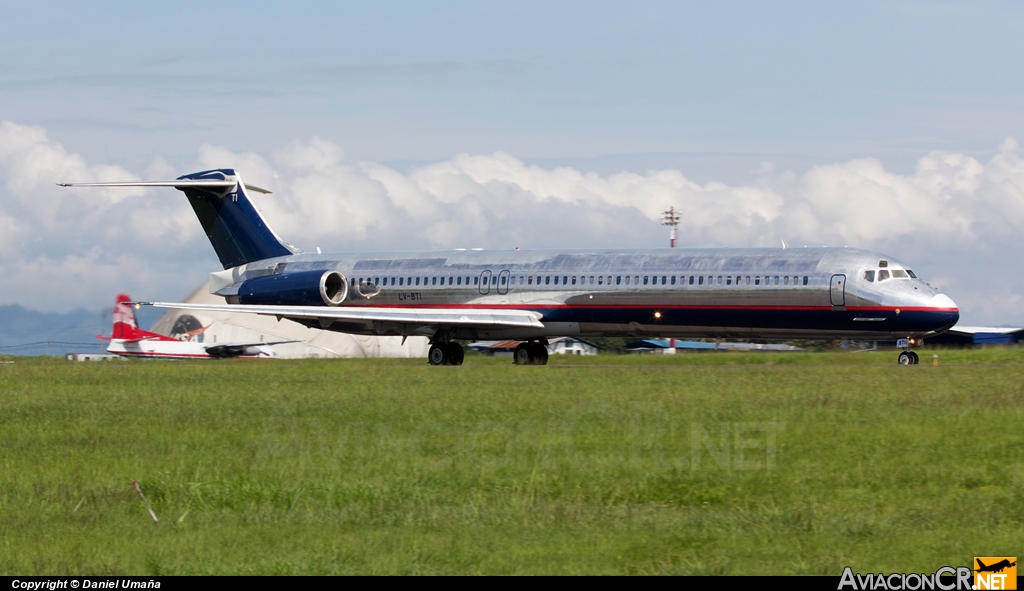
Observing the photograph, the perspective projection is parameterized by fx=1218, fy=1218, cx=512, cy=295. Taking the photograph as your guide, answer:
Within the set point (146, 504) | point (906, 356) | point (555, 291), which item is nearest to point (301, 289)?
point (555, 291)

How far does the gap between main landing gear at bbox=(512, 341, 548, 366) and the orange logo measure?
3045 centimetres

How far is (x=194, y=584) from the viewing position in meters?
7.58

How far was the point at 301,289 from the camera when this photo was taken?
39.7 meters

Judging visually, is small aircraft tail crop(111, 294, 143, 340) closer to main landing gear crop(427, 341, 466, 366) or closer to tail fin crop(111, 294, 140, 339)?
tail fin crop(111, 294, 140, 339)

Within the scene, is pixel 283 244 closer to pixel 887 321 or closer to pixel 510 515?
pixel 887 321

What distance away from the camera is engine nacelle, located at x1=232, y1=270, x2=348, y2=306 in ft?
129

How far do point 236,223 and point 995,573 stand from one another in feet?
126

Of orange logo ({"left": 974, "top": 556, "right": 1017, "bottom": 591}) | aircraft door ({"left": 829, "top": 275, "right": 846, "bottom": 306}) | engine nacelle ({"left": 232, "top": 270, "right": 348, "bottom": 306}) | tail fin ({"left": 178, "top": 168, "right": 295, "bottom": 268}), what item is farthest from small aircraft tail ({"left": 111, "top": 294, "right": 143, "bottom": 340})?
orange logo ({"left": 974, "top": 556, "right": 1017, "bottom": 591})

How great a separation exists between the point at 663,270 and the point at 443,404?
54.0 ft

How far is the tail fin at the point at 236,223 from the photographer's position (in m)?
43.4

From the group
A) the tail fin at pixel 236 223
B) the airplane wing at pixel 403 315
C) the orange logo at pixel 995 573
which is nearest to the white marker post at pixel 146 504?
the orange logo at pixel 995 573

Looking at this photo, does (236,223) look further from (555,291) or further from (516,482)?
(516,482)

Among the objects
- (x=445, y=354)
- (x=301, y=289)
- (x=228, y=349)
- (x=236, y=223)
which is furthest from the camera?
(x=228, y=349)

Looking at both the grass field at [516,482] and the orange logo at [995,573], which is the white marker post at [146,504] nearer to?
the grass field at [516,482]
